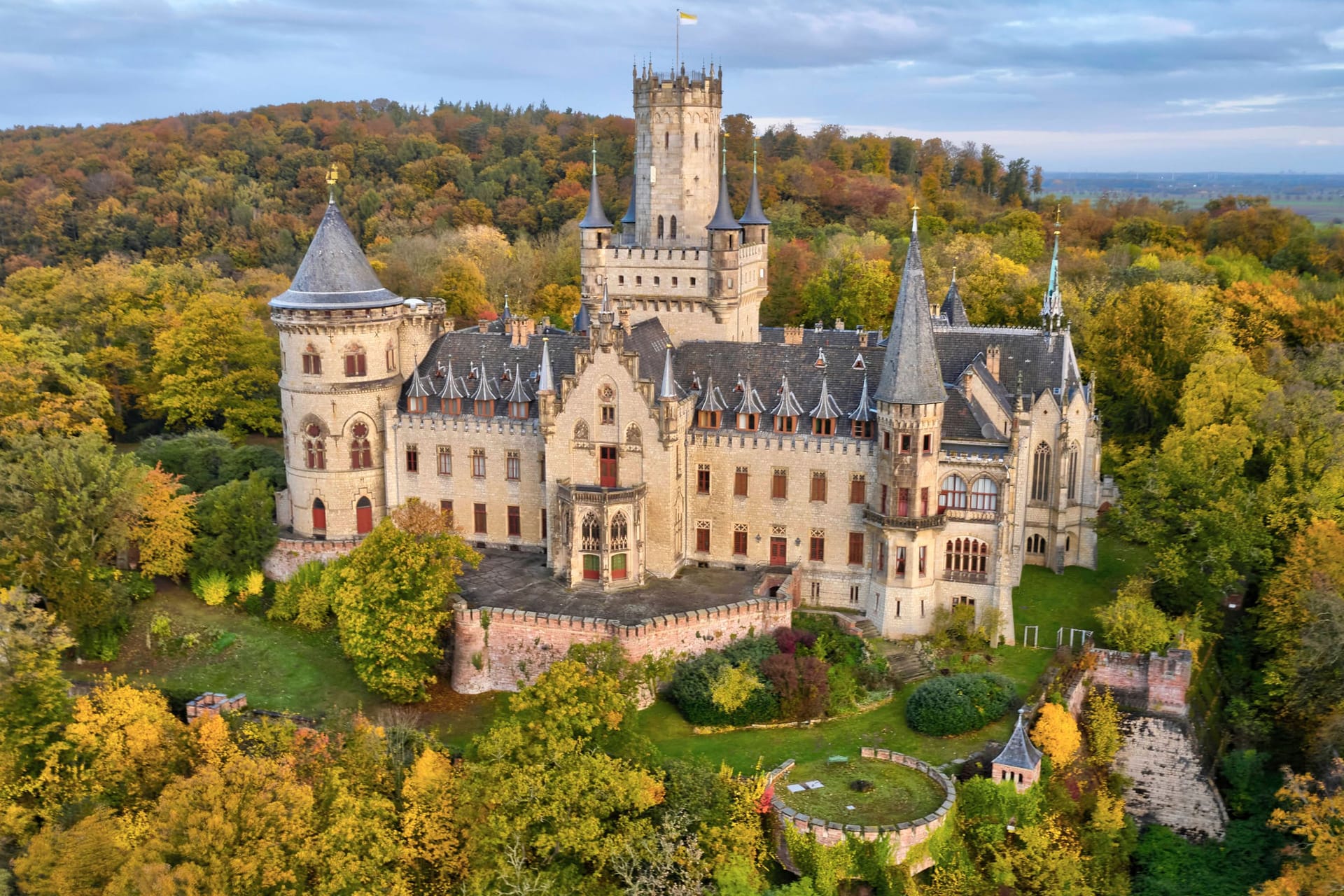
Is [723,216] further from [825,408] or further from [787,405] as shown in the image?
[825,408]

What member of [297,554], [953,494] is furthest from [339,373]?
[953,494]

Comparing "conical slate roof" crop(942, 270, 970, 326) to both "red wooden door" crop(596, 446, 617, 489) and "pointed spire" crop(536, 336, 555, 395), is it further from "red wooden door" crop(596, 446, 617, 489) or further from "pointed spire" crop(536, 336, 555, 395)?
"pointed spire" crop(536, 336, 555, 395)

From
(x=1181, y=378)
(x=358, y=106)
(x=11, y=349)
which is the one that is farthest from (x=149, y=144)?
(x=1181, y=378)

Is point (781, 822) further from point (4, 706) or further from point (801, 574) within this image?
point (4, 706)

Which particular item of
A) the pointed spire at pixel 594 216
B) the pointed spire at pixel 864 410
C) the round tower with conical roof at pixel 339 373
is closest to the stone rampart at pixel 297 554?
the round tower with conical roof at pixel 339 373

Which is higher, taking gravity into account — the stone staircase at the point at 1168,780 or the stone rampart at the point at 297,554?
the stone rampart at the point at 297,554

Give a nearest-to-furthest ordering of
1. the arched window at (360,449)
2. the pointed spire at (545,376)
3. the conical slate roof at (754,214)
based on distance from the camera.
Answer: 1. the pointed spire at (545,376)
2. the arched window at (360,449)
3. the conical slate roof at (754,214)

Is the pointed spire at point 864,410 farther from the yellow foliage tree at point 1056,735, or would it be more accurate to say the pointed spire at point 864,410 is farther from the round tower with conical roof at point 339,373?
the round tower with conical roof at point 339,373

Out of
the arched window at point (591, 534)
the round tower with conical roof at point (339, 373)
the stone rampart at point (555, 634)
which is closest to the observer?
the stone rampart at point (555, 634)
